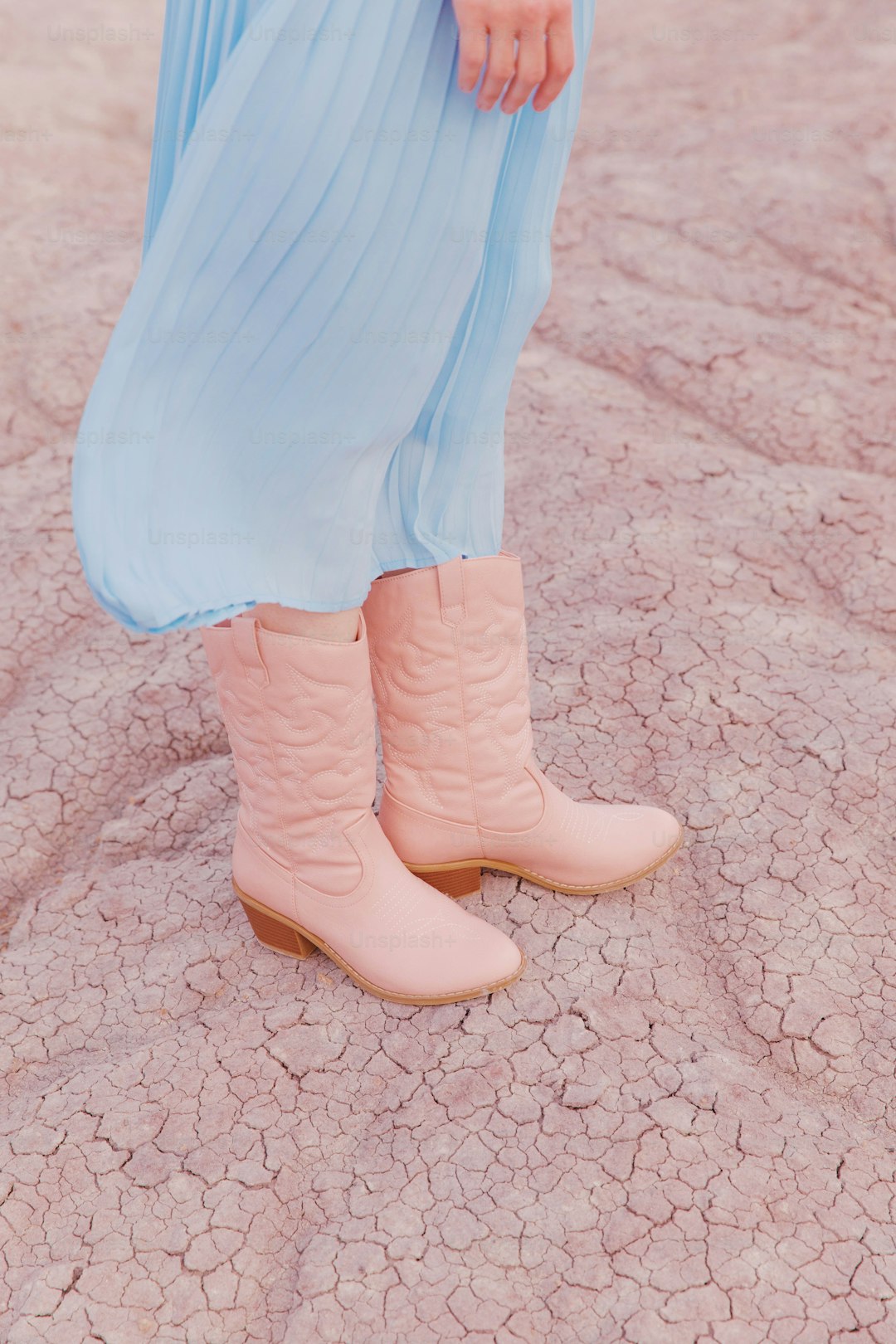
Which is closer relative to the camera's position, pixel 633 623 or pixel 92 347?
pixel 633 623

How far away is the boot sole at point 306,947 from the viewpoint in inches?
50.0

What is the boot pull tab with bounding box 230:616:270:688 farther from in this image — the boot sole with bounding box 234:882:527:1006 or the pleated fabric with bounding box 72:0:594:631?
the boot sole with bounding box 234:882:527:1006

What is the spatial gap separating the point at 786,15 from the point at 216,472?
3.76 m

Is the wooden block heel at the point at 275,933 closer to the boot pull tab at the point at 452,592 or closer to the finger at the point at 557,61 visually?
the boot pull tab at the point at 452,592

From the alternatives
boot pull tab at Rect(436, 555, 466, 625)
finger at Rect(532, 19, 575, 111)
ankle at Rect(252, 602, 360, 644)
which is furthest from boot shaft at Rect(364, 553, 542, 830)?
finger at Rect(532, 19, 575, 111)

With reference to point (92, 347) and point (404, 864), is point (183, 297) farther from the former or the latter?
point (92, 347)

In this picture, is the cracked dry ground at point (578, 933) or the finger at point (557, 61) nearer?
the finger at point (557, 61)

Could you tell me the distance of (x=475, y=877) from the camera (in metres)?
1.42

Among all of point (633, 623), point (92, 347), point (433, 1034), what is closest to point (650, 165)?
point (92, 347)

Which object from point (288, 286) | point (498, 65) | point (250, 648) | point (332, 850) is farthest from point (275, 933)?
point (498, 65)

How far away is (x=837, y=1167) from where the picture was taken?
→ 109 centimetres

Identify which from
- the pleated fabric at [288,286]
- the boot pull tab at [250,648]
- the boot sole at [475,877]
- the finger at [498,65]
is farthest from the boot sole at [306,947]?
the finger at [498,65]

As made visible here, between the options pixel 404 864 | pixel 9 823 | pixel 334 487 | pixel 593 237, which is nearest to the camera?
pixel 334 487

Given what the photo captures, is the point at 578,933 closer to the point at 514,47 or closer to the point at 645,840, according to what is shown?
the point at 645,840
